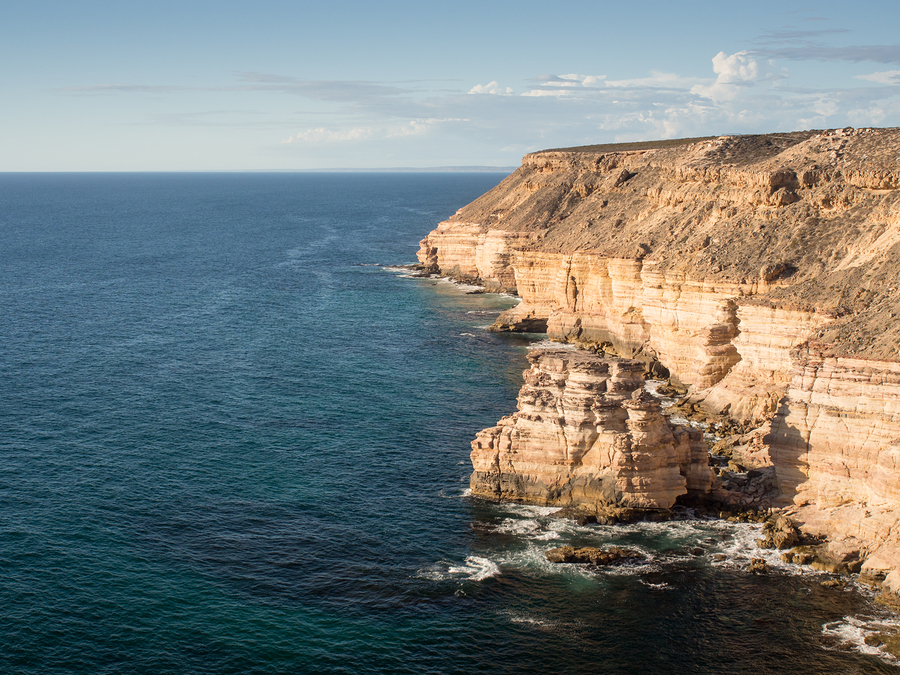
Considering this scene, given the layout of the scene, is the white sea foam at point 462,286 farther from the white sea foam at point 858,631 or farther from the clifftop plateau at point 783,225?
the white sea foam at point 858,631

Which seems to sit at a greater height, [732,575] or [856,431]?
[856,431]

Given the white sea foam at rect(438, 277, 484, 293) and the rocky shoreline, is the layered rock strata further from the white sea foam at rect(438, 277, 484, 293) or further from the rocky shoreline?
the white sea foam at rect(438, 277, 484, 293)

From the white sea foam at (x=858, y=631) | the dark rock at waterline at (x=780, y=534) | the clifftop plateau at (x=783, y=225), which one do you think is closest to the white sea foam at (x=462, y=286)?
the clifftop plateau at (x=783, y=225)

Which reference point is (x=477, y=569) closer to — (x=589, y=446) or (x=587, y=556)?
(x=587, y=556)

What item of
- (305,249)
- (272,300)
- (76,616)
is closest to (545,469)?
(76,616)

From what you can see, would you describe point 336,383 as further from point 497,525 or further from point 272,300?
point 272,300
